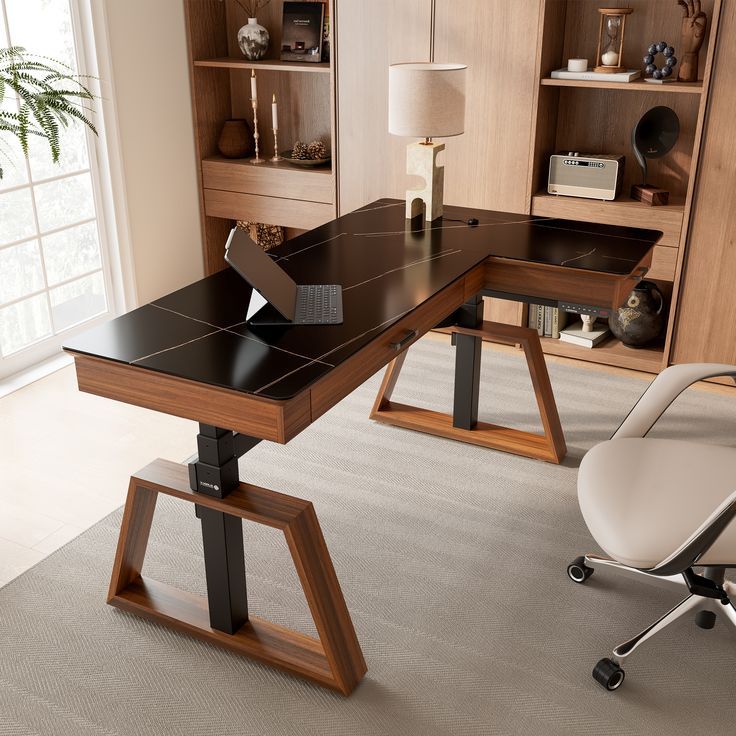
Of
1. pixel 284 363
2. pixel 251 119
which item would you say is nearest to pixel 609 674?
pixel 284 363

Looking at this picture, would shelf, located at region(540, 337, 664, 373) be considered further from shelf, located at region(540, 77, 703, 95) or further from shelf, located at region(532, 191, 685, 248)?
shelf, located at region(540, 77, 703, 95)

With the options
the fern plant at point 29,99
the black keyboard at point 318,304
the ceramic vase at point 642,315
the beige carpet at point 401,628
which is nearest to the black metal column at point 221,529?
the beige carpet at point 401,628

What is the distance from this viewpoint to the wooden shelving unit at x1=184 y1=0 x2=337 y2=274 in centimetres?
434

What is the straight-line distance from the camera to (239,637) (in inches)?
87.0

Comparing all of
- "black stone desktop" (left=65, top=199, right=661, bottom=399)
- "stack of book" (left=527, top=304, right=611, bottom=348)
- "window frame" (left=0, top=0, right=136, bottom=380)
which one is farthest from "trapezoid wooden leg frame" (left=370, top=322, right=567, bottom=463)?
"window frame" (left=0, top=0, right=136, bottom=380)

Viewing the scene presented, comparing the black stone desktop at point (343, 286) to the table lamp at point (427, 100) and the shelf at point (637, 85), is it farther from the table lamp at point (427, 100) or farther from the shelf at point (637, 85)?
the shelf at point (637, 85)

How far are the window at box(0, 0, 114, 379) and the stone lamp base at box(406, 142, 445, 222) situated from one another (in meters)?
1.71

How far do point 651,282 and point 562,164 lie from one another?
0.66 m

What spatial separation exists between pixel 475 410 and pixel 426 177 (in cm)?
87

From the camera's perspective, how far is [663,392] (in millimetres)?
2266

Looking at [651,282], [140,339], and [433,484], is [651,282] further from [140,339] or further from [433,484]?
[140,339]

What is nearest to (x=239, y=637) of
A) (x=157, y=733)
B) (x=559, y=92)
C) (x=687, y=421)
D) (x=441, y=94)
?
(x=157, y=733)

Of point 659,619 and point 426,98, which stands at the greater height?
point 426,98

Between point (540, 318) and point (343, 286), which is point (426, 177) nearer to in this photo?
point (343, 286)
